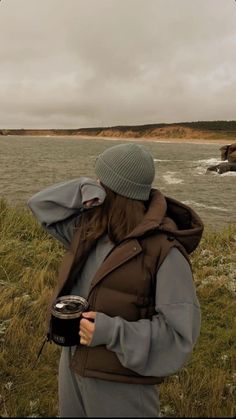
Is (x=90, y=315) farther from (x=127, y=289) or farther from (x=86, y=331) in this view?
(x=127, y=289)

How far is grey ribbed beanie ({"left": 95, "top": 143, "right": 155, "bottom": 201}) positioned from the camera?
2.05m

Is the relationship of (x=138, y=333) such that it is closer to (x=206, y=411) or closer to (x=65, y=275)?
(x=65, y=275)

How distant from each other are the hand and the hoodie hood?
40 centimetres

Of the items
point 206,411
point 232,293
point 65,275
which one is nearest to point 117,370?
point 65,275

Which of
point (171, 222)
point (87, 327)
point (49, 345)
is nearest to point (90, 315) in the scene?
point (87, 327)

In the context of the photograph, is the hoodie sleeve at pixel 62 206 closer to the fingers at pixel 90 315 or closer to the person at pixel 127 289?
the person at pixel 127 289

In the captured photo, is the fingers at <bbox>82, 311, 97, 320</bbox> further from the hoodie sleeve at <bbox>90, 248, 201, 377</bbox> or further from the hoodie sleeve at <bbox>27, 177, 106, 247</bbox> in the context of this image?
the hoodie sleeve at <bbox>27, 177, 106, 247</bbox>

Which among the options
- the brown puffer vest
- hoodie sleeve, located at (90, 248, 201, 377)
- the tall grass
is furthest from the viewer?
the tall grass

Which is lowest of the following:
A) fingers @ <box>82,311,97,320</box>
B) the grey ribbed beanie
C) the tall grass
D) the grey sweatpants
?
the tall grass

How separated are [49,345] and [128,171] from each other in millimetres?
2695

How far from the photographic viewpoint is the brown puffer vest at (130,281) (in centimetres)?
195

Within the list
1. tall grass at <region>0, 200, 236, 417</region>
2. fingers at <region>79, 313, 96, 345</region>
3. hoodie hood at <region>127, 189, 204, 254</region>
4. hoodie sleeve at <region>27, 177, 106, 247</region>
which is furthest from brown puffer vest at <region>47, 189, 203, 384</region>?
tall grass at <region>0, 200, 236, 417</region>

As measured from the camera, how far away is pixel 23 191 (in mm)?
21453

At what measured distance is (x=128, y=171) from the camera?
205 centimetres
